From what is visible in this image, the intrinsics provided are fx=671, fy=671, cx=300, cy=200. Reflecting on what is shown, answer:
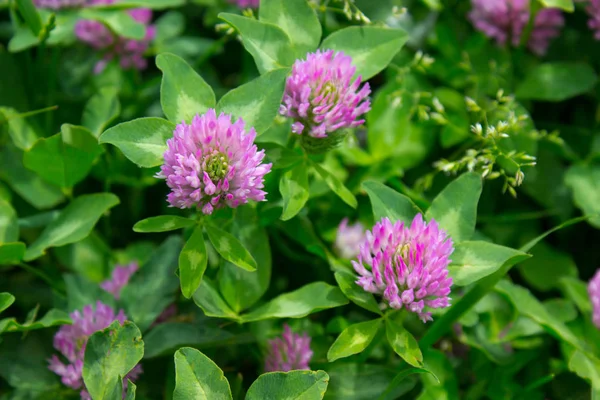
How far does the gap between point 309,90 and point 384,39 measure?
0.26 metres

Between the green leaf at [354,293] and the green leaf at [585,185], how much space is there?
0.70 m

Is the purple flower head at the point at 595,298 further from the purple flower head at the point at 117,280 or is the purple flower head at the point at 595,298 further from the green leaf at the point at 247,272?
the purple flower head at the point at 117,280

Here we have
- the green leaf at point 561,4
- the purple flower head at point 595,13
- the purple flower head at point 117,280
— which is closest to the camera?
the purple flower head at point 117,280

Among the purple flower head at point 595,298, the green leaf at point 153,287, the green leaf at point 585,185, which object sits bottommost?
the purple flower head at point 595,298

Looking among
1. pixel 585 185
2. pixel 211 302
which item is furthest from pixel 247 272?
pixel 585 185

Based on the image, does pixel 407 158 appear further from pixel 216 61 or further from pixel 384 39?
pixel 216 61

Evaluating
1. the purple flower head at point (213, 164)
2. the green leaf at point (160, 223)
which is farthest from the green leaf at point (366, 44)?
the green leaf at point (160, 223)

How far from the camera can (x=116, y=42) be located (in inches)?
64.9

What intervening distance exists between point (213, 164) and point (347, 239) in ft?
1.50

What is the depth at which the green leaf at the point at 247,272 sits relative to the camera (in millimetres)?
1154

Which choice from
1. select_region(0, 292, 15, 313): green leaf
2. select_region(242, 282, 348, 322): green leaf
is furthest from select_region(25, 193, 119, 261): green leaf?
select_region(242, 282, 348, 322): green leaf

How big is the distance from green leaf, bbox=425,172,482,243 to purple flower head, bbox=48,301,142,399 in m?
0.57

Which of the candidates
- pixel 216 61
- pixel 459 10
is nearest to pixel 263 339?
pixel 216 61

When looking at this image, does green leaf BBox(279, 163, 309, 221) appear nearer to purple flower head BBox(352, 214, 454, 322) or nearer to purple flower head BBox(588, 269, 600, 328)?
purple flower head BBox(352, 214, 454, 322)
